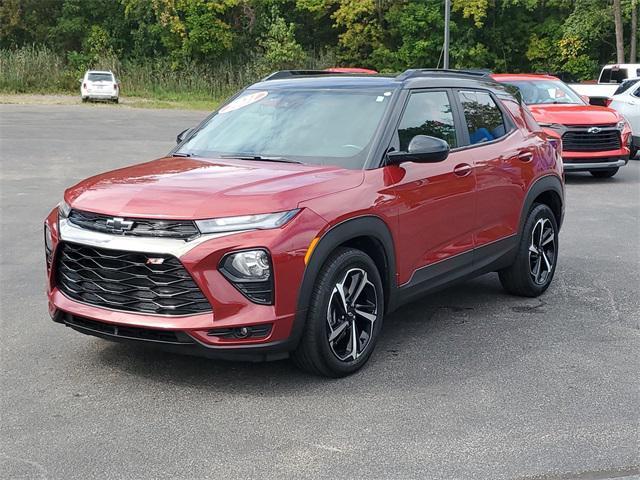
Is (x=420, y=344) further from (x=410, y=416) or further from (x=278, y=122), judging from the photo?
(x=278, y=122)

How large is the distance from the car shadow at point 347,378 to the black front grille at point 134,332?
17.5 inches

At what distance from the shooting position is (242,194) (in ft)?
14.7

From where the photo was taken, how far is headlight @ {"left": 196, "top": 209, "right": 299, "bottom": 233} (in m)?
4.31

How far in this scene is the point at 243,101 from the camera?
6090 millimetres

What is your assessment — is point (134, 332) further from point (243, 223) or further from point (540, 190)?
point (540, 190)

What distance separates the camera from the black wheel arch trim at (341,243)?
177 inches

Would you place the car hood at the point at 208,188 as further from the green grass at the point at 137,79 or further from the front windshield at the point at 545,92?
the green grass at the point at 137,79

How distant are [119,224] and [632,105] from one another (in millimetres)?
15845

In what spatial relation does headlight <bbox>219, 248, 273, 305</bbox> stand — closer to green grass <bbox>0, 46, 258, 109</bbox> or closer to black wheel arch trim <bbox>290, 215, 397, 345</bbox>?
black wheel arch trim <bbox>290, 215, 397, 345</bbox>

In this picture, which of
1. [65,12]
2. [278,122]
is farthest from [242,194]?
[65,12]

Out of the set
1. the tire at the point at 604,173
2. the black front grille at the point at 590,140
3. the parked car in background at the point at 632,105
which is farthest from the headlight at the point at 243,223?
the parked car in background at the point at 632,105

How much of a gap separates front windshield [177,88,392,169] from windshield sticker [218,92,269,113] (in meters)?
0.01

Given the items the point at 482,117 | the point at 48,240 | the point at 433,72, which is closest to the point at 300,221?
the point at 48,240

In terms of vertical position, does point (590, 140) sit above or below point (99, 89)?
below
